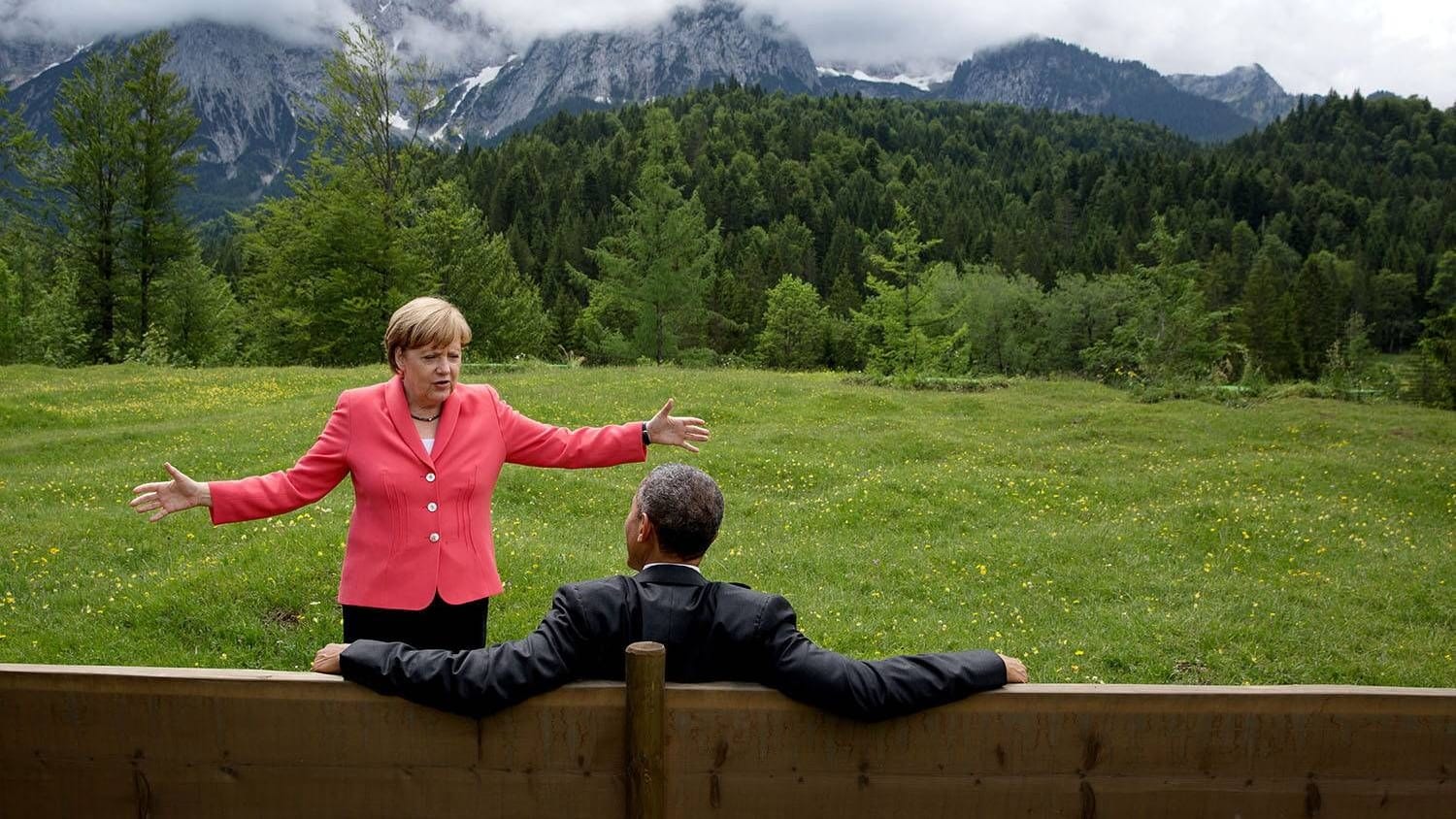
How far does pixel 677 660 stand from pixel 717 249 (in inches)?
2260

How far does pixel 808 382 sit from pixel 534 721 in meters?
24.9

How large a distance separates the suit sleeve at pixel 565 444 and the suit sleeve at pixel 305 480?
725 mm

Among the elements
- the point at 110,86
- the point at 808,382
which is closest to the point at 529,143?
the point at 110,86

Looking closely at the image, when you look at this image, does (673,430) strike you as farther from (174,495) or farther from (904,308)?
(904,308)

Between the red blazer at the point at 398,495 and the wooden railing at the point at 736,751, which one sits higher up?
the red blazer at the point at 398,495

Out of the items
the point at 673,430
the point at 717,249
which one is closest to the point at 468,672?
the point at 673,430

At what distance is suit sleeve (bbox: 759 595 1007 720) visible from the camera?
2.85m

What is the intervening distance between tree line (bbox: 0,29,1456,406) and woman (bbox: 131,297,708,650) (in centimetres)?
2563

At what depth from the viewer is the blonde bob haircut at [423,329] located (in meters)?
4.18

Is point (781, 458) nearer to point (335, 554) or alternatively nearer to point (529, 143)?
point (335, 554)

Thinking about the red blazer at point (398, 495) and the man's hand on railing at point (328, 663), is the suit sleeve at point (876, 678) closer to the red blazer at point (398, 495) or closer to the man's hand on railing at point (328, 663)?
the man's hand on railing at point (328, 663)

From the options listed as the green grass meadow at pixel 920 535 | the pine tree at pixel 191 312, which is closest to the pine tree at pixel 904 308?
the green grass meadow at pixel 920 535

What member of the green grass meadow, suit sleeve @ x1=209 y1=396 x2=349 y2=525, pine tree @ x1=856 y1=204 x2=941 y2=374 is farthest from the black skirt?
pine tree @ x1=856 y1=204 x2=941 y2=374

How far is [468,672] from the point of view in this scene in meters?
2.89
